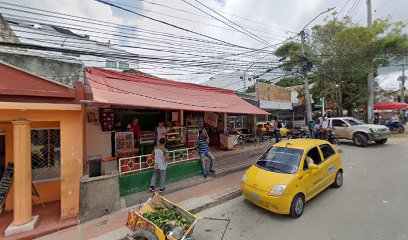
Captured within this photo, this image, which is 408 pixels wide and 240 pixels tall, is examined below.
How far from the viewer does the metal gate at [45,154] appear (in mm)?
5539

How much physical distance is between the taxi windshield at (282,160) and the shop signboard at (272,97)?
9.07 meters

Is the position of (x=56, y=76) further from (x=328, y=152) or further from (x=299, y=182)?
(x=328, y=152)

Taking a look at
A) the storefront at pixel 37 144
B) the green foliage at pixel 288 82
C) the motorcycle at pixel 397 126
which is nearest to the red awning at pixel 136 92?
the storefront at pixel 37 144

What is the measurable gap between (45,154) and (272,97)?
47.4ft

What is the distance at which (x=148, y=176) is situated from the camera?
19.6 ft

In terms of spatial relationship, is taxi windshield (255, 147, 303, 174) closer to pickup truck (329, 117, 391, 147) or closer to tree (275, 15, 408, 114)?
tree (275, 15, 408, 114)

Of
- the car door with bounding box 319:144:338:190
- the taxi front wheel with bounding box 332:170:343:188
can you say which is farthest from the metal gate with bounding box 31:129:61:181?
the taxi front wheel with bounding box 332:170:343:188

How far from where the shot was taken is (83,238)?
3926 millimetres

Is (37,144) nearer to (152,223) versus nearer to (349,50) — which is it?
(152,223)

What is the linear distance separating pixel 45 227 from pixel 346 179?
8544 millimetres

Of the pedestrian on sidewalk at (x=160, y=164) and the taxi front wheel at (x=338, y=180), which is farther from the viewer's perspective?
the taxi front wheel at (x=338, y=180)

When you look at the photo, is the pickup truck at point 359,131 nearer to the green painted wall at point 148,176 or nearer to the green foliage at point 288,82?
the green painted wall at point 148,176

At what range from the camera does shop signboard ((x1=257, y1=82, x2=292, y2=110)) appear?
14.5 metres

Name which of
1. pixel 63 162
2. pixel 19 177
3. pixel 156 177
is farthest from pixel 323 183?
pixel 19 177
